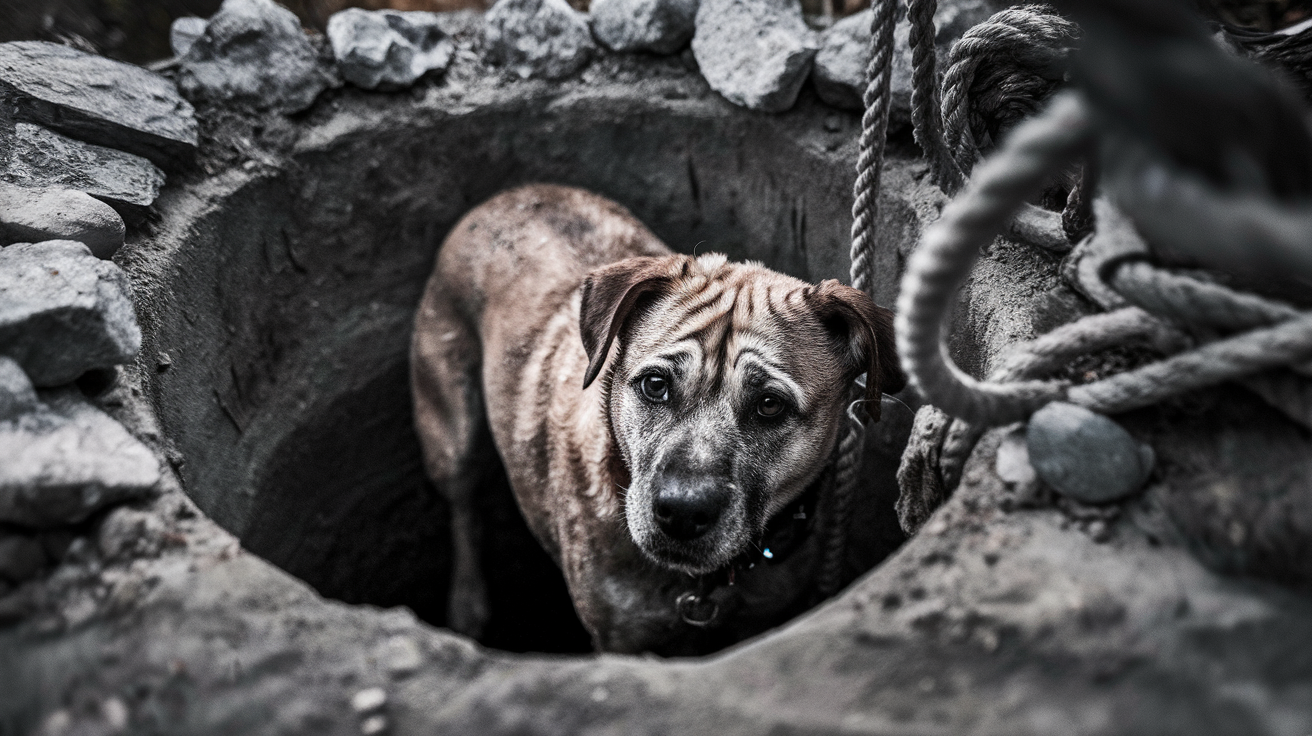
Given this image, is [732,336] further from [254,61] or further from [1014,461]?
[254,61]

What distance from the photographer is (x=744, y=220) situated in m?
4.03

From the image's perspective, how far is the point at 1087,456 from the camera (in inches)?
70.6

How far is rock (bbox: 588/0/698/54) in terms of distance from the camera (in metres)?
3.76

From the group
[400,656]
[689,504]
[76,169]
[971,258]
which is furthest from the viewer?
[76,169]

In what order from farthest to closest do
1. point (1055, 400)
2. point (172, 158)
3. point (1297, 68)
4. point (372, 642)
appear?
1. point (172, 158)
2. point (1297, 68)
3. point (1055, 400)
4. point (372, 642)

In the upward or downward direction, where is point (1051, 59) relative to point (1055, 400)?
upward

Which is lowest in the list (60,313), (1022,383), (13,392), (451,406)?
(451,406)

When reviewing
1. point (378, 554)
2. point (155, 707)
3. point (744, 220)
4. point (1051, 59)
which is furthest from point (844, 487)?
point (378, 554)

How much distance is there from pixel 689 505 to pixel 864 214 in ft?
3.44

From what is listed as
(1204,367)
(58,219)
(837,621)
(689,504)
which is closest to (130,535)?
(58,219)

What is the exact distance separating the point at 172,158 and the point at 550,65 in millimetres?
1664

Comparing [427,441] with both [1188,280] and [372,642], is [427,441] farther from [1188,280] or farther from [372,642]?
[1188,280]

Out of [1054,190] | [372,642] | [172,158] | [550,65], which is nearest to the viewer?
[372,642]

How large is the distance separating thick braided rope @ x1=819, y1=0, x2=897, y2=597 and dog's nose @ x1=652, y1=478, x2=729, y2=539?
0.57 m
